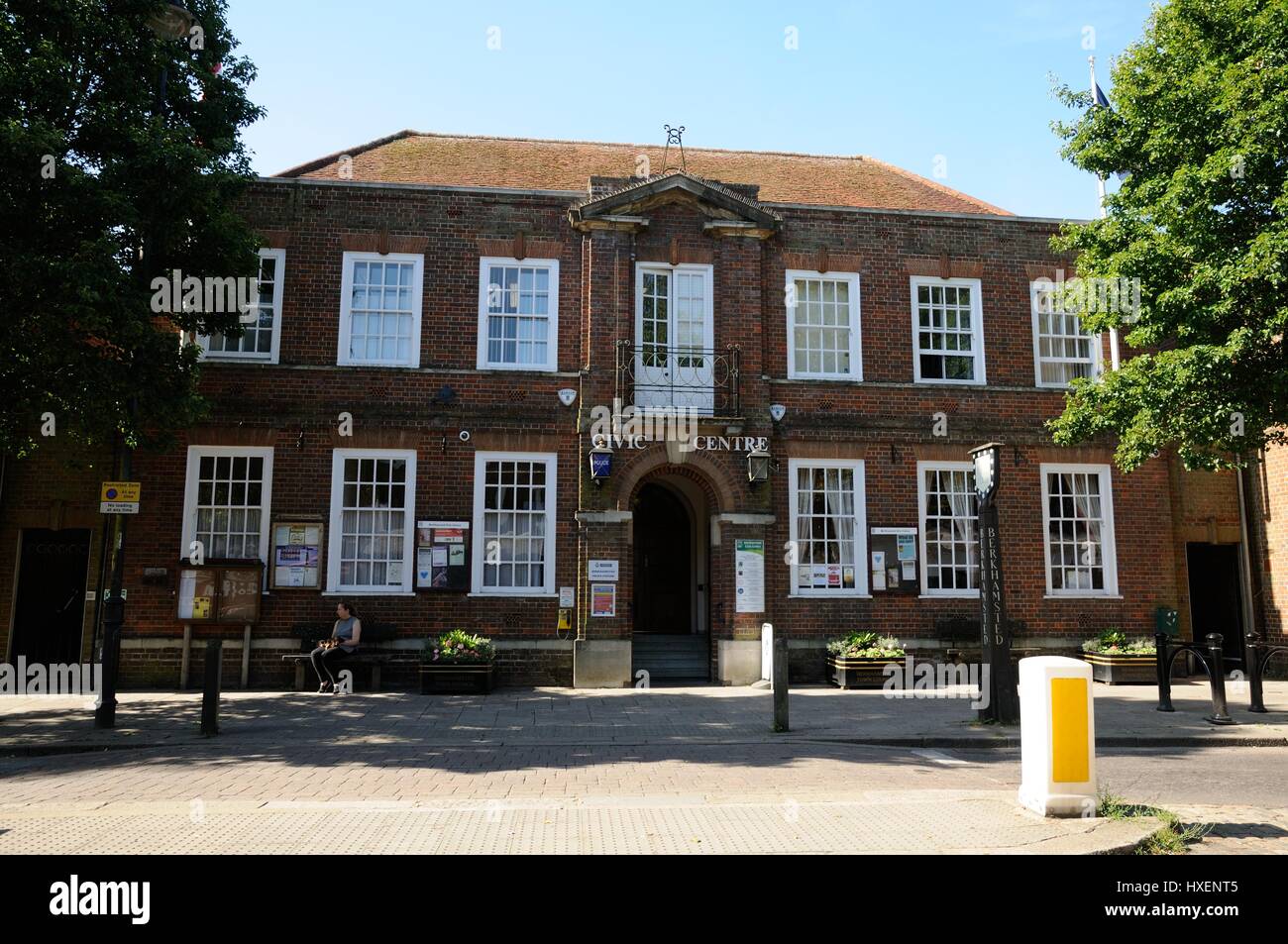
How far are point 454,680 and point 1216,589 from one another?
48.7ft

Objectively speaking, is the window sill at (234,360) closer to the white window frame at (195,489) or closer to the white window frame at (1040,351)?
the white window frame at (195,489)

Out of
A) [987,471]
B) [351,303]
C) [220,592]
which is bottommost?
[220,592]

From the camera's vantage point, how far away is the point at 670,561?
16.8m

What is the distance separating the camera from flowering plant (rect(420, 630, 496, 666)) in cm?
1342

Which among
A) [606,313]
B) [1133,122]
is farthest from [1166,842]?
[606,313]

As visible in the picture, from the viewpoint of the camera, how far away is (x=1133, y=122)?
488 inches

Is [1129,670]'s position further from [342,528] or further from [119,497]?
[119,497]

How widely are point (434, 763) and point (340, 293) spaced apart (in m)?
9.48

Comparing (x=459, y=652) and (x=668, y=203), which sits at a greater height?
(x=668, y=203)

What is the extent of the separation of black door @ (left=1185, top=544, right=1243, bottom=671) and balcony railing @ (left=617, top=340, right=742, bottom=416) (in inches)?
390

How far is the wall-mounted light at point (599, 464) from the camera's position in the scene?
14.6m

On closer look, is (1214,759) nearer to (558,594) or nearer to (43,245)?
(558,594)

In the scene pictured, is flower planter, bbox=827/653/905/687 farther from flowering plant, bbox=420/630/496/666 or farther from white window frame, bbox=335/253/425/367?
white window frame, bbox=335/253/425/367

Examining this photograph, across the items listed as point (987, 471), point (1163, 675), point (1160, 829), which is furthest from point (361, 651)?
point (1163, 675)
